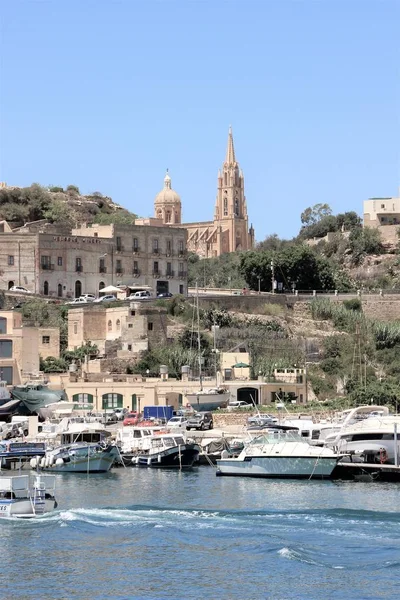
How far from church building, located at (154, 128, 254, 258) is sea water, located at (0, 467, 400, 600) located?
9278 centimetres

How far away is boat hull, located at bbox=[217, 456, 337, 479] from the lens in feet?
166

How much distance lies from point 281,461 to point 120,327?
81.7 ft

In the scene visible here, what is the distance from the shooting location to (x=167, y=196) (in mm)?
133750

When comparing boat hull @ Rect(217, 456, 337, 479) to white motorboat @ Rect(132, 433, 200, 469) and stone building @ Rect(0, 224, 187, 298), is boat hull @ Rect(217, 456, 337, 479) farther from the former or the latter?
stone building @ Rect(0, 224, 187, 298)

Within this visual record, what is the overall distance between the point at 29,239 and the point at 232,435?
24975 millimetres

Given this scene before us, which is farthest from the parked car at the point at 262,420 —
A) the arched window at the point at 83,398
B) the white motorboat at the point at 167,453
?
the arched window at the point at 83,398

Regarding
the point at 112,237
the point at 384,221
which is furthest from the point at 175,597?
the point at 384,221

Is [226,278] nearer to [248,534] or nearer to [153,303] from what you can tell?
[153,303]

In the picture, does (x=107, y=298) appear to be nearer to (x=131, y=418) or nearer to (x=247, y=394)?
(x=247, y=394)

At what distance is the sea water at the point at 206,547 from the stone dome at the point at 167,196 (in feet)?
292

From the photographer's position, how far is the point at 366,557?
115 ft

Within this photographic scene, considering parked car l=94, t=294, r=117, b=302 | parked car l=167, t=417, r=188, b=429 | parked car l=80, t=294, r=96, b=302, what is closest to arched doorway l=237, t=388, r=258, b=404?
parked car l=167, t=417, r=188, b=429

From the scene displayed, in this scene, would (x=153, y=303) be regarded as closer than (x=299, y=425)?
No

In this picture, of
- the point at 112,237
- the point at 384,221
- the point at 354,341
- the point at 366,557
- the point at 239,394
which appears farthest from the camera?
the point at 384,221
